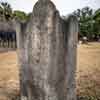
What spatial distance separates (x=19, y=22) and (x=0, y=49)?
16902 mm

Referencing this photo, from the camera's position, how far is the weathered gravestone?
4141 mm

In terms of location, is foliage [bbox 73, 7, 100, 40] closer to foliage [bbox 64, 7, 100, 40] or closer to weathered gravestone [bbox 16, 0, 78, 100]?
foliage [bbox 64, 7, 100, 40]

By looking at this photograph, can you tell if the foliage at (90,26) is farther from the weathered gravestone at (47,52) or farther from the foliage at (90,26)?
the weathered gravestone at (47,52)

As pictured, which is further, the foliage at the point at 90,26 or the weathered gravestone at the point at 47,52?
the foliage at the point at 90,26

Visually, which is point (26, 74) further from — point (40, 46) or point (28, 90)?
point (40, 46)

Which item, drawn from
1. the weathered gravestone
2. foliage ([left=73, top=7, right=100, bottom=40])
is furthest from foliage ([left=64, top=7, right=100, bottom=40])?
the weathered gravestone

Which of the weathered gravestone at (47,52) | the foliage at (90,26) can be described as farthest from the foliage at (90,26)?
the weathered gravestone at (47,52)

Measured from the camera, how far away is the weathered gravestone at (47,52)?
13.6 ft

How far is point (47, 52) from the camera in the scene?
4.16 metres

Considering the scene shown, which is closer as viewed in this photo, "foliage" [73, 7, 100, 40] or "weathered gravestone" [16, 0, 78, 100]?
"weathered gravestone" [16, 0, 78, 100]

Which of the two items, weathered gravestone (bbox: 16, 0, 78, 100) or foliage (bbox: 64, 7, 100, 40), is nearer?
weathered gravestone (bbox: 16, 0, 78, 100)

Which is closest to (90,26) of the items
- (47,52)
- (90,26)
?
(90,26)

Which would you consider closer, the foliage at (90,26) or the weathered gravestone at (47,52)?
the weathered gravestone at (47,52)

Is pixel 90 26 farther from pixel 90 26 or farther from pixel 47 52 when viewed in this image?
pixel 47 52
